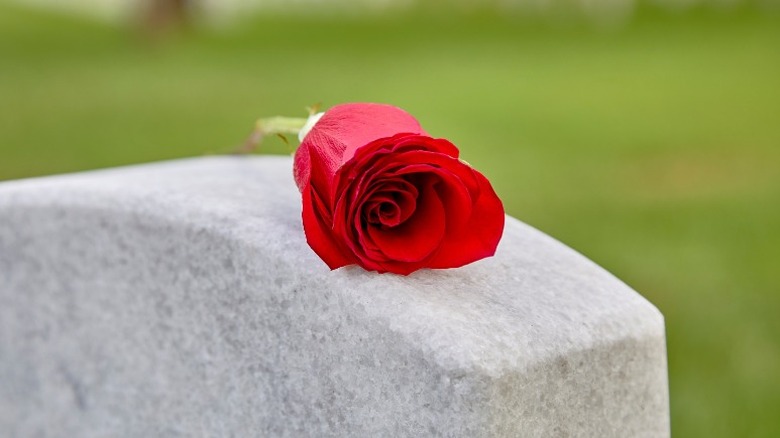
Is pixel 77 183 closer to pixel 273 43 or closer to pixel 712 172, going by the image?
pixel 712 172

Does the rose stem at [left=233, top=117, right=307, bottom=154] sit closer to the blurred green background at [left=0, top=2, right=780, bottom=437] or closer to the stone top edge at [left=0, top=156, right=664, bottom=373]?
the stone top edge at [left=0, top=156, right=664, bottom=373]

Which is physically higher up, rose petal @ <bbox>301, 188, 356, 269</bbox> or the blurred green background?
rose petal @ <bbox>301, 188, 356, 269</bbox>

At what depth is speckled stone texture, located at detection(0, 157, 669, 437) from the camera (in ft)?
4.28

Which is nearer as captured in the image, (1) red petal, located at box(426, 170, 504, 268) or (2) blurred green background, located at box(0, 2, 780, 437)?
(1) red petal, located at box(426, 170, 504, 268)

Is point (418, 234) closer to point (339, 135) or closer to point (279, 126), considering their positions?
point (339, 135)

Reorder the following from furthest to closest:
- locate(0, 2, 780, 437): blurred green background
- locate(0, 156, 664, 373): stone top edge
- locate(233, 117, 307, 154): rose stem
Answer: locate(0, 2, 780, 437): blurred green background → locate(233, 117, 307, 154): rose stem → locate(0, 156, 664, 373): stone top edge

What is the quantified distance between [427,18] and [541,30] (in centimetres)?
150

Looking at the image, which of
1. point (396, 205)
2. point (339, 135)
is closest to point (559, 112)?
point (339, 135)

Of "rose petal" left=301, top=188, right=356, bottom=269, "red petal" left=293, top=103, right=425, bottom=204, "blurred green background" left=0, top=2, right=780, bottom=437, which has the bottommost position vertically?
"blurred green background" left=0, top=2, right=780, bottom=437

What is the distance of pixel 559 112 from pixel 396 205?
5799mm

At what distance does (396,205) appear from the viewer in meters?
1.32

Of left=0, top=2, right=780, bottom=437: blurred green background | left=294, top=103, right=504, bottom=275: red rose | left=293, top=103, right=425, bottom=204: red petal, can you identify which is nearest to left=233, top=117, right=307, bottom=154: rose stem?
left=293, top=103, right=425, bottom=204: red petal

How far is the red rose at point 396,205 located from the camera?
133 cm

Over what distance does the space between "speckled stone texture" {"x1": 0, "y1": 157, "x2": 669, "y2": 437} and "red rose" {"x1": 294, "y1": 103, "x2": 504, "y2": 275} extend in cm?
5
